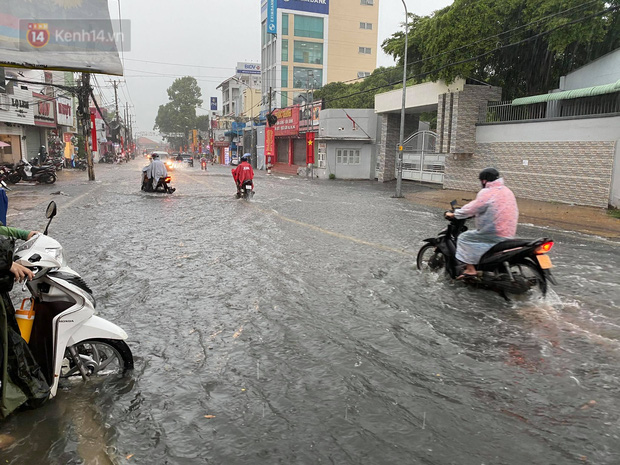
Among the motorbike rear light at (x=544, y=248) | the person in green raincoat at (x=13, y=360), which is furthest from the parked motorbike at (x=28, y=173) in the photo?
the motorbike rear light at (x=544, y=248)

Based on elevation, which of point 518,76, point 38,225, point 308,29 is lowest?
point 38,225

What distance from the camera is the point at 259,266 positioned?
7805 mm

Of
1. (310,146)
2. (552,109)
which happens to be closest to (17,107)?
(310,146)

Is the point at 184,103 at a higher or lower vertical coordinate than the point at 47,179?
higher

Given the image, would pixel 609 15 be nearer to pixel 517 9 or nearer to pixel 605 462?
pixel 517 9

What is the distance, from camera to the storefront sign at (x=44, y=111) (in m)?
36.8

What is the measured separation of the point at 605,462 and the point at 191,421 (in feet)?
8.33

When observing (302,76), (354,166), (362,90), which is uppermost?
(302,76)

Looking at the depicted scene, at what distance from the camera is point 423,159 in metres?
29.6

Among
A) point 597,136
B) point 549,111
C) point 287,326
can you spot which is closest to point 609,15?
point 549,111

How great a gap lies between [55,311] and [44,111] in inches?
1639

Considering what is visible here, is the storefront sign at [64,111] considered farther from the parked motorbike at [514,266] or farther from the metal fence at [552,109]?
the parked motorbike at [514,266]

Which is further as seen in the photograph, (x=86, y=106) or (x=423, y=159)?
(x=423, y=159)

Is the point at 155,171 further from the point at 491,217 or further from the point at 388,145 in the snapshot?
the point at 388,145
